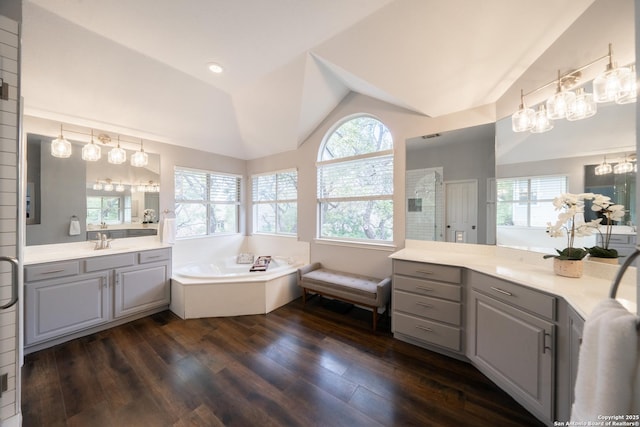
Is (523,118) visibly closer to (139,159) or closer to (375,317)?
(375,317)

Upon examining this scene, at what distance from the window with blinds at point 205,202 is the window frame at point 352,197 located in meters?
1.76

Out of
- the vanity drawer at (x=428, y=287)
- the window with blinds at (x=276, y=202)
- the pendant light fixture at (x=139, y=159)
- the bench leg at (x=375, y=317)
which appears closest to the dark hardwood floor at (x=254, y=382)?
the bench leg at (x=375, y=317)

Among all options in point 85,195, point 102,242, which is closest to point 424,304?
point 102,242

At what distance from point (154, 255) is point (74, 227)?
33.9 inches

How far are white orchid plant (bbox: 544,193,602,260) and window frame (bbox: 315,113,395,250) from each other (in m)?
1.42

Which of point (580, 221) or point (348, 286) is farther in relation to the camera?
point (348, 286)

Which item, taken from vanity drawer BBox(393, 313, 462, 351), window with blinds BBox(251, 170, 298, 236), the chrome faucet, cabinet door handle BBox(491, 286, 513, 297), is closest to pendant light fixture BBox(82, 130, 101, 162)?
the chrome faucet

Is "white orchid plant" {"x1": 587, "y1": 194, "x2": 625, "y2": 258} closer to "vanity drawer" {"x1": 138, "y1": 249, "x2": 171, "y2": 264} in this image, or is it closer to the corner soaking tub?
the corner soaking tub

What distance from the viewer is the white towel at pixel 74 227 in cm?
249

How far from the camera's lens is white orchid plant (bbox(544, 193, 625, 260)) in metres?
1.42

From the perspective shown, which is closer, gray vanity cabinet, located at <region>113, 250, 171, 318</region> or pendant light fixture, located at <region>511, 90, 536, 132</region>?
pendant light fixture, located at <region>511, 90, 536, 132</region>

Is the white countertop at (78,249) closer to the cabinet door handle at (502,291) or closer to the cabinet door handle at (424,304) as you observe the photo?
the cabinet door handle at (424,304)

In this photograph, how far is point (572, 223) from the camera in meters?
1.58

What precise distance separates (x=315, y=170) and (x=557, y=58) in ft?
8.50
